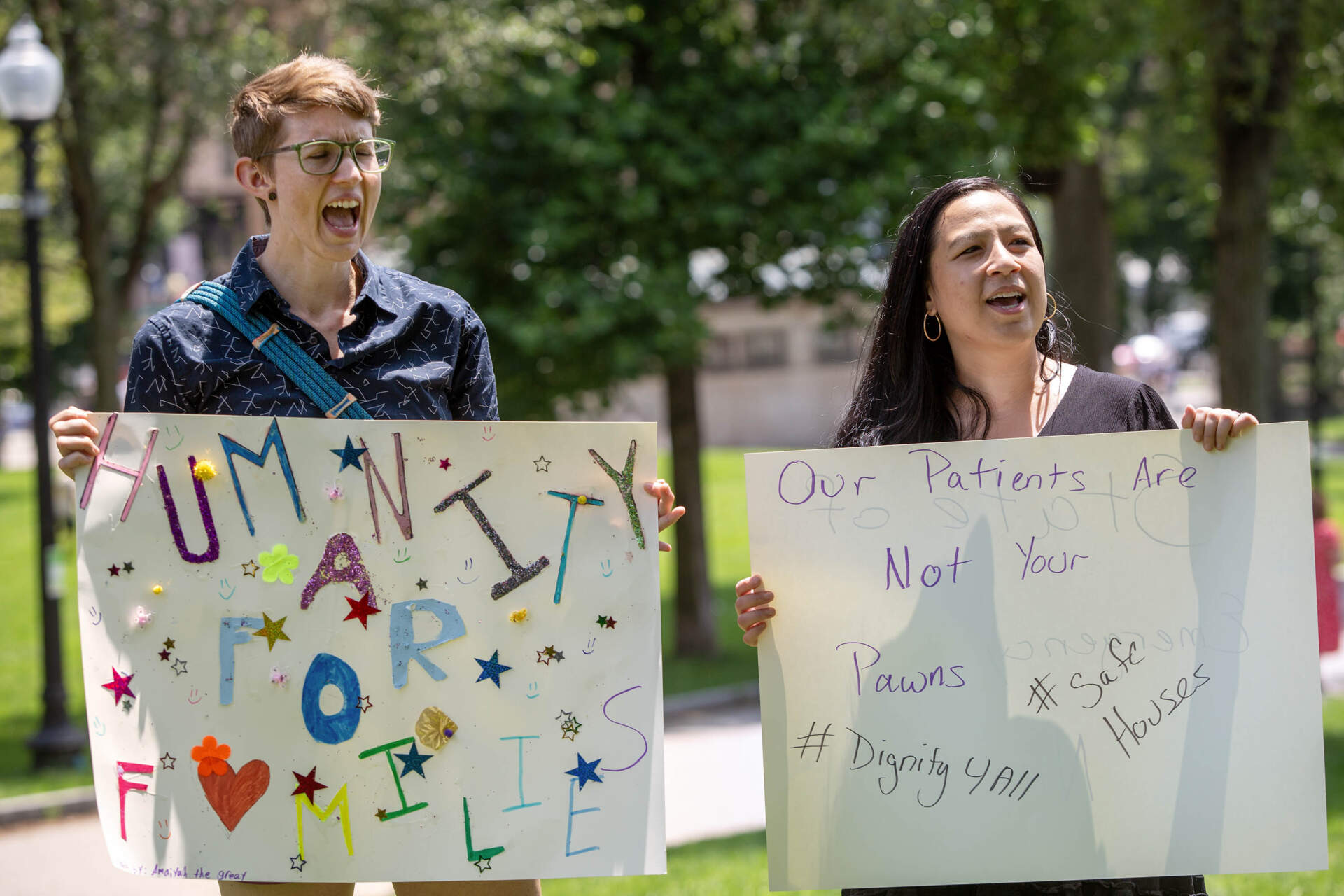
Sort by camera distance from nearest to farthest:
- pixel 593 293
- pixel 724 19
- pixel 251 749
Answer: pixel 251 749, pixel 593 293, pixel 724 19

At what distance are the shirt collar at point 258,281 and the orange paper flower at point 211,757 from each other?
795 mm

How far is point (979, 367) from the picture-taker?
2.64 meters

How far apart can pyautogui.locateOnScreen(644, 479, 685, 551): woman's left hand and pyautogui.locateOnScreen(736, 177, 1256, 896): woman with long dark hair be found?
178 mm

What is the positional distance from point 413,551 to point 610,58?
8178 mm

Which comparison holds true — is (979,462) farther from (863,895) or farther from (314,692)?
(314,692)

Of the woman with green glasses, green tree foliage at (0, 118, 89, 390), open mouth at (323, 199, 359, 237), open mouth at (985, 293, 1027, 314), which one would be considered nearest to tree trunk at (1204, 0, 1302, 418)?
open mouth at (985, 293, 1027, 314)

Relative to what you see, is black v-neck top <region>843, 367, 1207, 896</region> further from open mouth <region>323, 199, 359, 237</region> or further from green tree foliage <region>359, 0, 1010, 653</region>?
green tree foliage <region>359, 0, 1010, 653</region>

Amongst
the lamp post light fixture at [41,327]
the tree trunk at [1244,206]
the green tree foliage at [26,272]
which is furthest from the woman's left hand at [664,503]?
the green tree foliage at [26,272]

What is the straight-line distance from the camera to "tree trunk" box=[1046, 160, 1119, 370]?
12984 mm

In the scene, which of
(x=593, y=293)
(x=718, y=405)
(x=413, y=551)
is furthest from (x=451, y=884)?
(x=718, y=405)

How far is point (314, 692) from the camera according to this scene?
8.38 feet

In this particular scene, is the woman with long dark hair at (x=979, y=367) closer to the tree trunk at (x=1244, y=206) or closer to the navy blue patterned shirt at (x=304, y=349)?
the navy blue patterned shirt at (x=304, y=349)

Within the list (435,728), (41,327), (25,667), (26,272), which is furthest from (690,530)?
(435,728)

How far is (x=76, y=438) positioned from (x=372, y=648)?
0.66 m
